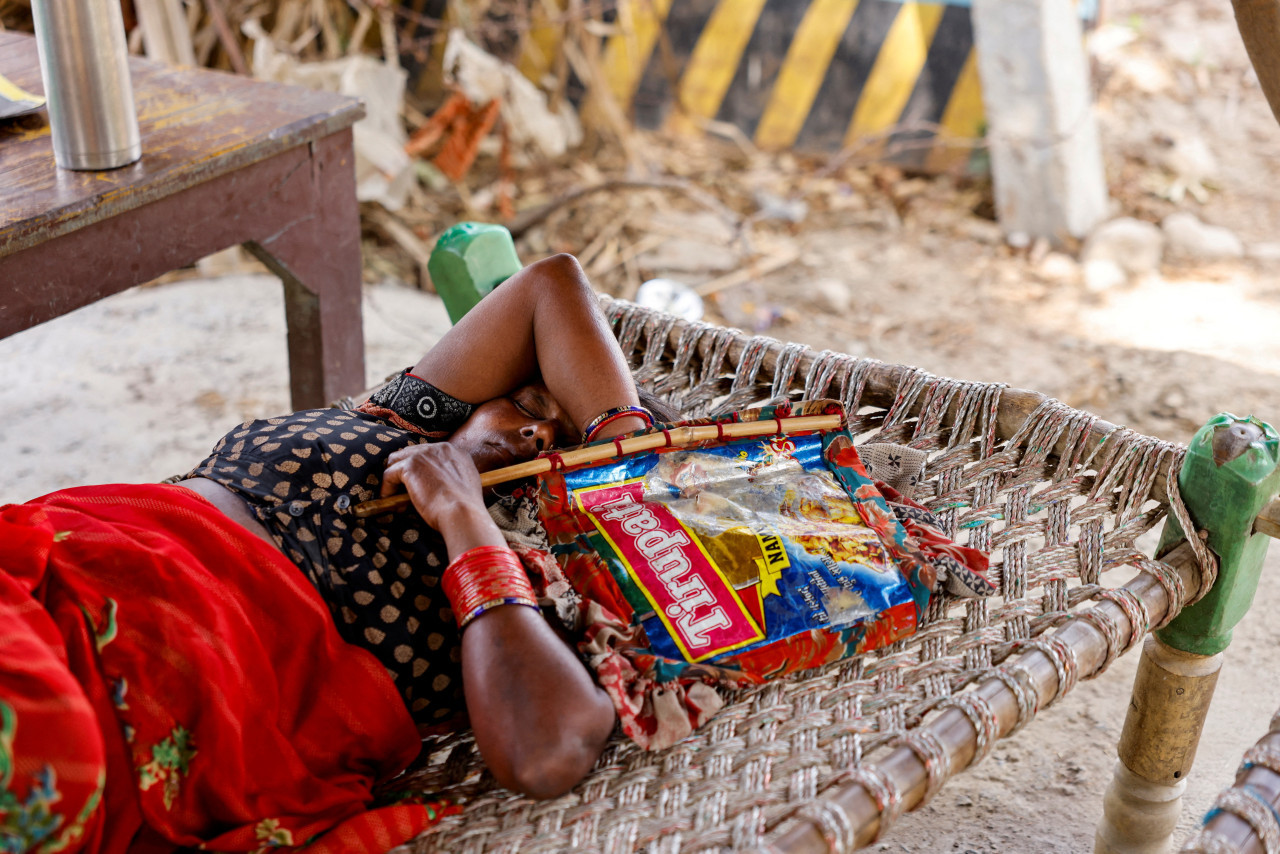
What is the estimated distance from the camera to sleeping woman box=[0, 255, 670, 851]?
0.90 m

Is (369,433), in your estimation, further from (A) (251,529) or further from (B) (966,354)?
(B) (966,354)

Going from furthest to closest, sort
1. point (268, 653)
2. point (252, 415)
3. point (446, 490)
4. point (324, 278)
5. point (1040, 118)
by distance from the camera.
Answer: point (1040, 118) → point (252, 415) → point (324, 278) → point (446, 490) → point (268, 653)

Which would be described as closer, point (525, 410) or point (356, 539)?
point (356, 539)

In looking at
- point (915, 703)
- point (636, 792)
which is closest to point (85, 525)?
point (636, 792)

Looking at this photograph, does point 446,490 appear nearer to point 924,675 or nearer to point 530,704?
point 530,704

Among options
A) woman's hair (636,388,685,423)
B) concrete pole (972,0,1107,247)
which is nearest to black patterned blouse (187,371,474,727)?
woman's hair (636,388,685,423)

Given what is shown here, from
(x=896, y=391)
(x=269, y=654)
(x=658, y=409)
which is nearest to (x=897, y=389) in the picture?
(x=896, y=391)

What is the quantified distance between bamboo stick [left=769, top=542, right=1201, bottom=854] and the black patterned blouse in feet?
1.42

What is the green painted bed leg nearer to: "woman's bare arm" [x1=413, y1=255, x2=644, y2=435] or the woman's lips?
"woman's bare arm" [x1=413, y1=255, x2=644, y2=435]

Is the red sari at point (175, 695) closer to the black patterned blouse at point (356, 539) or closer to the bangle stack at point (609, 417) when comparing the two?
the black patterned blouse at point (356, 539)

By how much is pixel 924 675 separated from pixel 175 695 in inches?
29.9

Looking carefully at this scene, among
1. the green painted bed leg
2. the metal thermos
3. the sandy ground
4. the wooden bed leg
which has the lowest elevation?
the sandy ground

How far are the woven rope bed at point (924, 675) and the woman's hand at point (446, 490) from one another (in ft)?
0.75

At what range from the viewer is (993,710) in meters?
1.04
